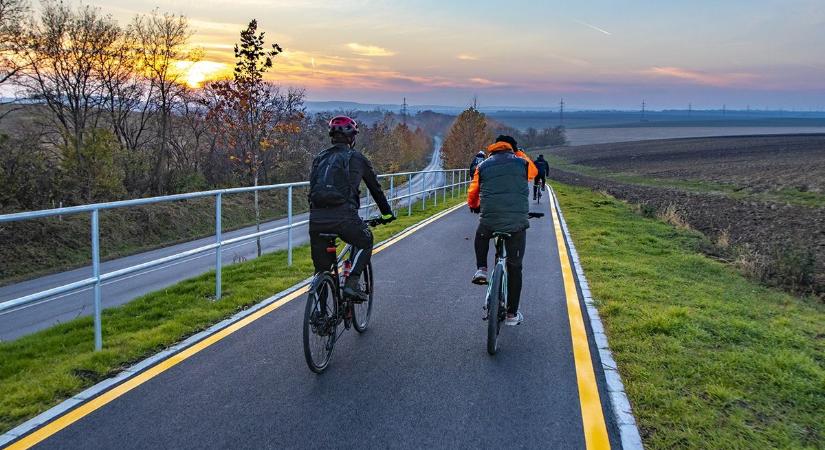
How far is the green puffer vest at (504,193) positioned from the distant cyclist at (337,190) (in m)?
1.19

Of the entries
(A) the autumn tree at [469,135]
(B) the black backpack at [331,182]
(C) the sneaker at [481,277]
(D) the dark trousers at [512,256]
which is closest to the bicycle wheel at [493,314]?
(D) the dark trousers at [512,256]

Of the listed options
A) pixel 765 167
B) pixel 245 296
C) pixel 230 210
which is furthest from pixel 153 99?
pixel 765 167

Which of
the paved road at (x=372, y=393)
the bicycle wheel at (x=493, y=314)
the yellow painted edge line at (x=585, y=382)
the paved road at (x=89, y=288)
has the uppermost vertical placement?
the bicycle wheel at (x=493, y=314)

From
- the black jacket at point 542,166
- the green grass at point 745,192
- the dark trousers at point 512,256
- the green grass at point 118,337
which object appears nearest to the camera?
the green grass at point 118,337

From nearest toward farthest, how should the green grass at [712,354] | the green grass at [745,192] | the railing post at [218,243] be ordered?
the green grass at [712,354] < the railing post at [218,243] < the green grass at [745,192]

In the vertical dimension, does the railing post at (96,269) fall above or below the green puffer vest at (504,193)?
below

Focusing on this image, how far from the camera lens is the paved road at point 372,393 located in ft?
12.5

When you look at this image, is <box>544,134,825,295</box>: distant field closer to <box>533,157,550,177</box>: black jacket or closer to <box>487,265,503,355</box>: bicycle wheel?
<box>533,157,550,177</box>: black jacket

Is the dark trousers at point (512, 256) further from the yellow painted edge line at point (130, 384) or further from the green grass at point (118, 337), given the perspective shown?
the green grass at point (118, 337)

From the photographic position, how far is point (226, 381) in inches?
187

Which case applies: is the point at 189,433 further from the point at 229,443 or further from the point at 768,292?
the point at 768,292

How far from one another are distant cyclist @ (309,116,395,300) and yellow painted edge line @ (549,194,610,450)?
6.96 feet

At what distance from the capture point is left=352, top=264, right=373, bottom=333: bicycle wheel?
6.04m

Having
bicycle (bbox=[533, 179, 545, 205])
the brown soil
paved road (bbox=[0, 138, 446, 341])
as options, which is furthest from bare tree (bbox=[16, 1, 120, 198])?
the brown soil
